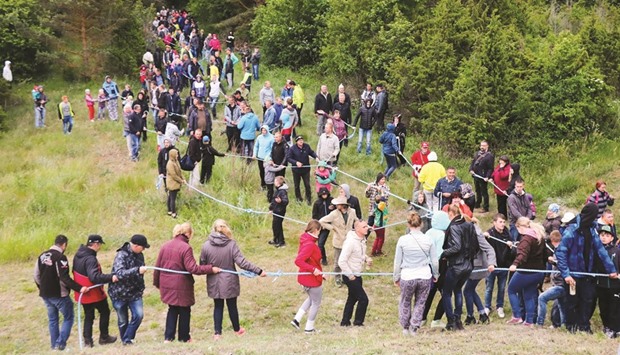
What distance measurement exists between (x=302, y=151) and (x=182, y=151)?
5.48m

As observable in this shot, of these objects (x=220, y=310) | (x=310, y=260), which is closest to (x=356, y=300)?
(x=310, y=260)

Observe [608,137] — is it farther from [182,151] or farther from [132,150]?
[132,150]

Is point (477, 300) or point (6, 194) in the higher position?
point (6, 194)

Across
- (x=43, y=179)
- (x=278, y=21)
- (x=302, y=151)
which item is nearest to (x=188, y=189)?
(x=302, y=151)

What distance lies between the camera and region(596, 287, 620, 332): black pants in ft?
29.1

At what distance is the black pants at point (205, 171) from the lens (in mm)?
16531

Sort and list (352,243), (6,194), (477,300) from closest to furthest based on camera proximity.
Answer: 1. (352,243)
2. (477,300)
3. (6,194)

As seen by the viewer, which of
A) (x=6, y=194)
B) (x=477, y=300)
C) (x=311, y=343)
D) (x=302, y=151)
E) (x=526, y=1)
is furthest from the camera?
(x=526, y=1)

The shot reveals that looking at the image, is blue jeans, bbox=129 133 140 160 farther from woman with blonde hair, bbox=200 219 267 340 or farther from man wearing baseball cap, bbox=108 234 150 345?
woman with blonde hair, bbox=200 219 267 340

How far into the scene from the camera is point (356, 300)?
31.8 feet

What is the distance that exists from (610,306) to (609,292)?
0.24 meters

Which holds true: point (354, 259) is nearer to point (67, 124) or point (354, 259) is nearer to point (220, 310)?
point (220, 310)

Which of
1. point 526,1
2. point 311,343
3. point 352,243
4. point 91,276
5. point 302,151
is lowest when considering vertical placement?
point 311,343

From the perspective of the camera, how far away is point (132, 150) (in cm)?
1944
